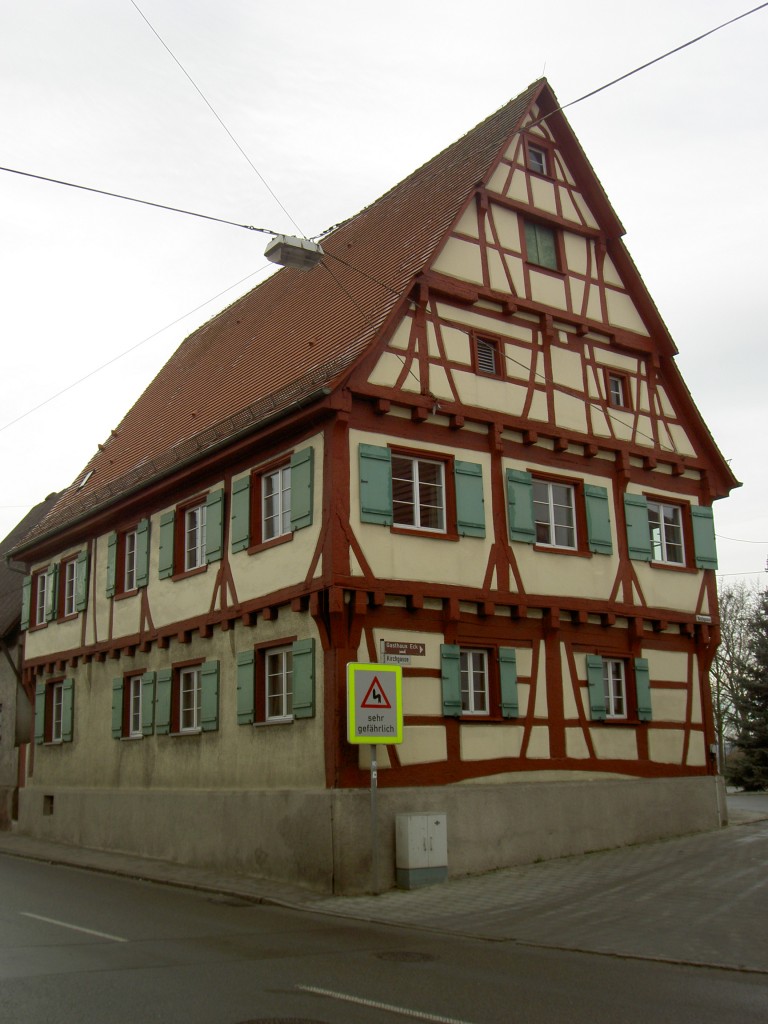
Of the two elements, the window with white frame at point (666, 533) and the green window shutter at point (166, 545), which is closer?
the green window shutter at point (166, 545)

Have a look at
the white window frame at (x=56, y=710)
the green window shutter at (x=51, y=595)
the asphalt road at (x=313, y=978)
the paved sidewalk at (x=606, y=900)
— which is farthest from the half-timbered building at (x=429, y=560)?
the asphalt road at (x=313, y=978)

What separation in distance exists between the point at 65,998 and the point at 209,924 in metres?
4.47

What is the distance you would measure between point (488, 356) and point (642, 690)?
6.26 metres

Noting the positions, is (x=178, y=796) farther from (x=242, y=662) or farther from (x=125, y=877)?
(x=242, y=662)

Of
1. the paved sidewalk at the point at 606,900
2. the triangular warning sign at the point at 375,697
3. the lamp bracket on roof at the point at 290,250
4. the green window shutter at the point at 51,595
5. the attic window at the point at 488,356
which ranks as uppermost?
the attic window at the point at 488,356

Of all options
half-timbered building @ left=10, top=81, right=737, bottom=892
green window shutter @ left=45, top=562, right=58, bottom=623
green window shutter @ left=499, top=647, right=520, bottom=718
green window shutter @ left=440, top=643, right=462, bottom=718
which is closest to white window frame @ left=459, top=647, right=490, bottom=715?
half-timbered building @ left=10, top=81, right=737, bottom=892

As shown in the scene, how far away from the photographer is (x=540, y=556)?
60.3 feet

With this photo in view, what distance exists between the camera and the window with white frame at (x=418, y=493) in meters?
17.0

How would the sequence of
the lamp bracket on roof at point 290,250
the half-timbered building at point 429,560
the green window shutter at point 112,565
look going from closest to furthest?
the lamp bracket on roof at point 290,250 → the half-timbered building at point 429,560 → the green window shutter at point 112,565

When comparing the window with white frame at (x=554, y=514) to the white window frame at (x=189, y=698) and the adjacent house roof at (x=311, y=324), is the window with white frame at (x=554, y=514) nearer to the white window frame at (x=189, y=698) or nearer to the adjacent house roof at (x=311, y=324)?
the adjacent house roof at (x=311, y=324)

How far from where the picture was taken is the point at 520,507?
18.2 m

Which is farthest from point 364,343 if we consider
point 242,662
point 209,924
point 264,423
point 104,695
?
point 104,695

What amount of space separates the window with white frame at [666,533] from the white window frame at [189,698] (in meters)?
8.55

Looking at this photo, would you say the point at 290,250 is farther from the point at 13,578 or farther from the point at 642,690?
the point at 13,578
